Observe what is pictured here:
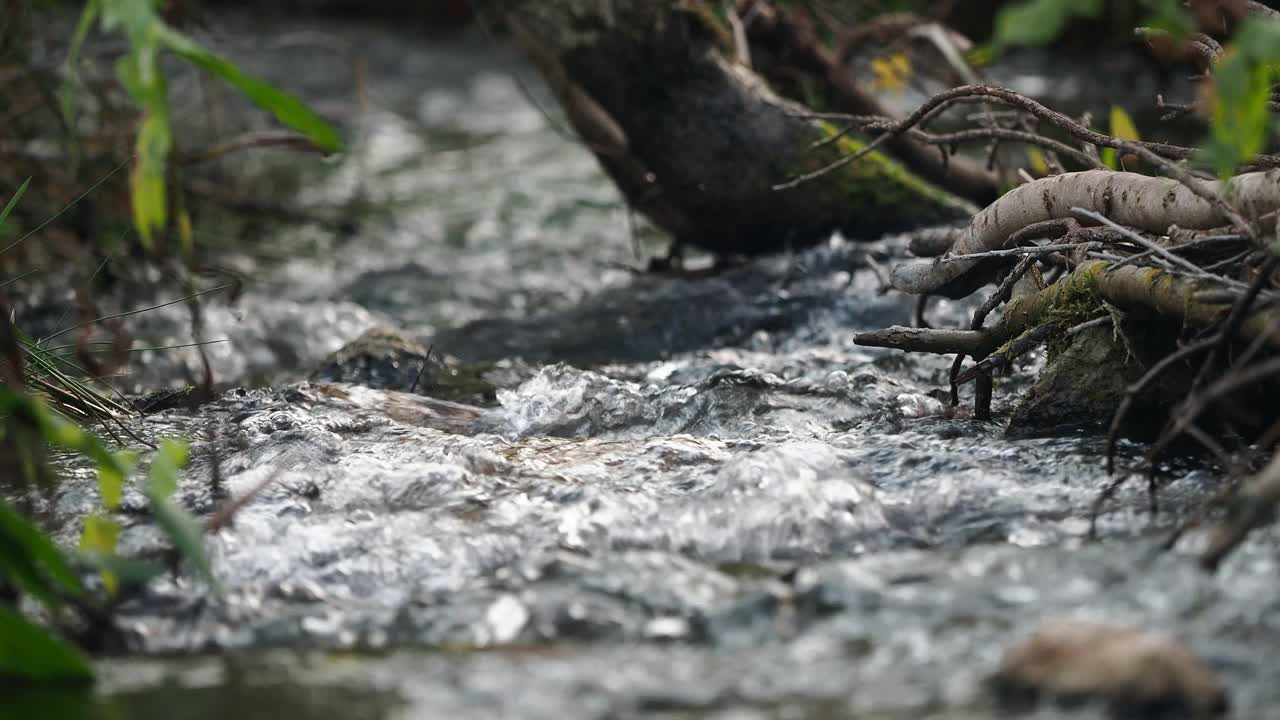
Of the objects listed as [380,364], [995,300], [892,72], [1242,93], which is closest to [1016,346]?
[995,300]

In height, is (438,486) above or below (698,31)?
below

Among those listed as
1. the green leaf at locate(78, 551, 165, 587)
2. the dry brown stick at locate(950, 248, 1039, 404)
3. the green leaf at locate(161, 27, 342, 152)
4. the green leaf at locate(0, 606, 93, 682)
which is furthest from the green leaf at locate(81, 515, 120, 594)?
the dry brown stick at locate(950, 248, 1039, 404)

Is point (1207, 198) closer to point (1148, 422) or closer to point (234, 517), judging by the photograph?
point (1148, 422)

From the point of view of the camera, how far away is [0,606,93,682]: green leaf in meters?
1.98

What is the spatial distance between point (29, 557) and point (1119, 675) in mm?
1594

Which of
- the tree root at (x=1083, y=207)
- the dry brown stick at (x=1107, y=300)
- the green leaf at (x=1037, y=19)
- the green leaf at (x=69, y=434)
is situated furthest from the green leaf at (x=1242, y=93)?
the green leaf at (x=69, y=434)

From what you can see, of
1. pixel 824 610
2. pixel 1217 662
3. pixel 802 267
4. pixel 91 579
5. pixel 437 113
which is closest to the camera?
pixel 1217 662

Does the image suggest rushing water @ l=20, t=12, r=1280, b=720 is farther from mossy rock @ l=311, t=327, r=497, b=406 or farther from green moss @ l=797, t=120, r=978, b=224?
green moss @ l=797, t=120, r=978, b=224

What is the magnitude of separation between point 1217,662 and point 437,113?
1054 cm

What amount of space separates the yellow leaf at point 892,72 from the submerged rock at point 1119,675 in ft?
13.5

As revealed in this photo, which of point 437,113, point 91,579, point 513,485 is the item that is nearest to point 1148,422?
point 513,485

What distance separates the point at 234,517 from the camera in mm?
2650

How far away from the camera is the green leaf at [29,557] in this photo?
6.61 feet

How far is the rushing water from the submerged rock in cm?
→ 4
